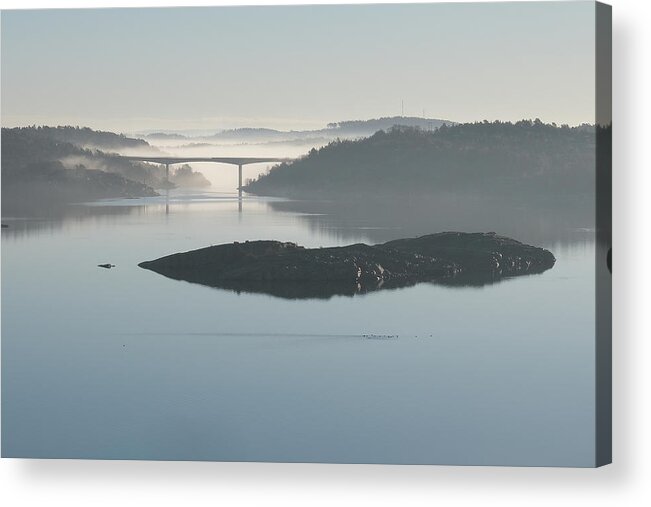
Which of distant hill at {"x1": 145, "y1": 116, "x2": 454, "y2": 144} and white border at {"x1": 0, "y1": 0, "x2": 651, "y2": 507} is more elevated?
distant hill at {"x1": 145, "y1": 116, "x2": 454, "y2": 144}

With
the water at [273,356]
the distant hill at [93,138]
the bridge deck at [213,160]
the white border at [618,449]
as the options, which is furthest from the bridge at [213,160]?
the white border at [618,449]

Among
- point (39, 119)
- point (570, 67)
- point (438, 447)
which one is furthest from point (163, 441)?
point (570, 67)

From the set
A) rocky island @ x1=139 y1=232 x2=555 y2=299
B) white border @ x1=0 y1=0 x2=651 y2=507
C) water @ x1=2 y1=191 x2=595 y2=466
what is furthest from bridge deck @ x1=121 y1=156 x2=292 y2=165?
white border @ x1=0 y1=0 x2=651 y2=507

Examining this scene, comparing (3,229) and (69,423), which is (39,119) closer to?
(3,229)

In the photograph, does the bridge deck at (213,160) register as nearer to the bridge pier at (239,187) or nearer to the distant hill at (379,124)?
the bridge pier at (239,187)

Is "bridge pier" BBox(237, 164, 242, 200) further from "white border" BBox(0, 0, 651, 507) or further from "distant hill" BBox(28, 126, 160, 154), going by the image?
"white border" BBox(0, 0, 651, 507)

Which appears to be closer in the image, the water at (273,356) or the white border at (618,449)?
the white border at (618,449)

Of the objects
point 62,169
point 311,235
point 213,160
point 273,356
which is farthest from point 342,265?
point 62,169
